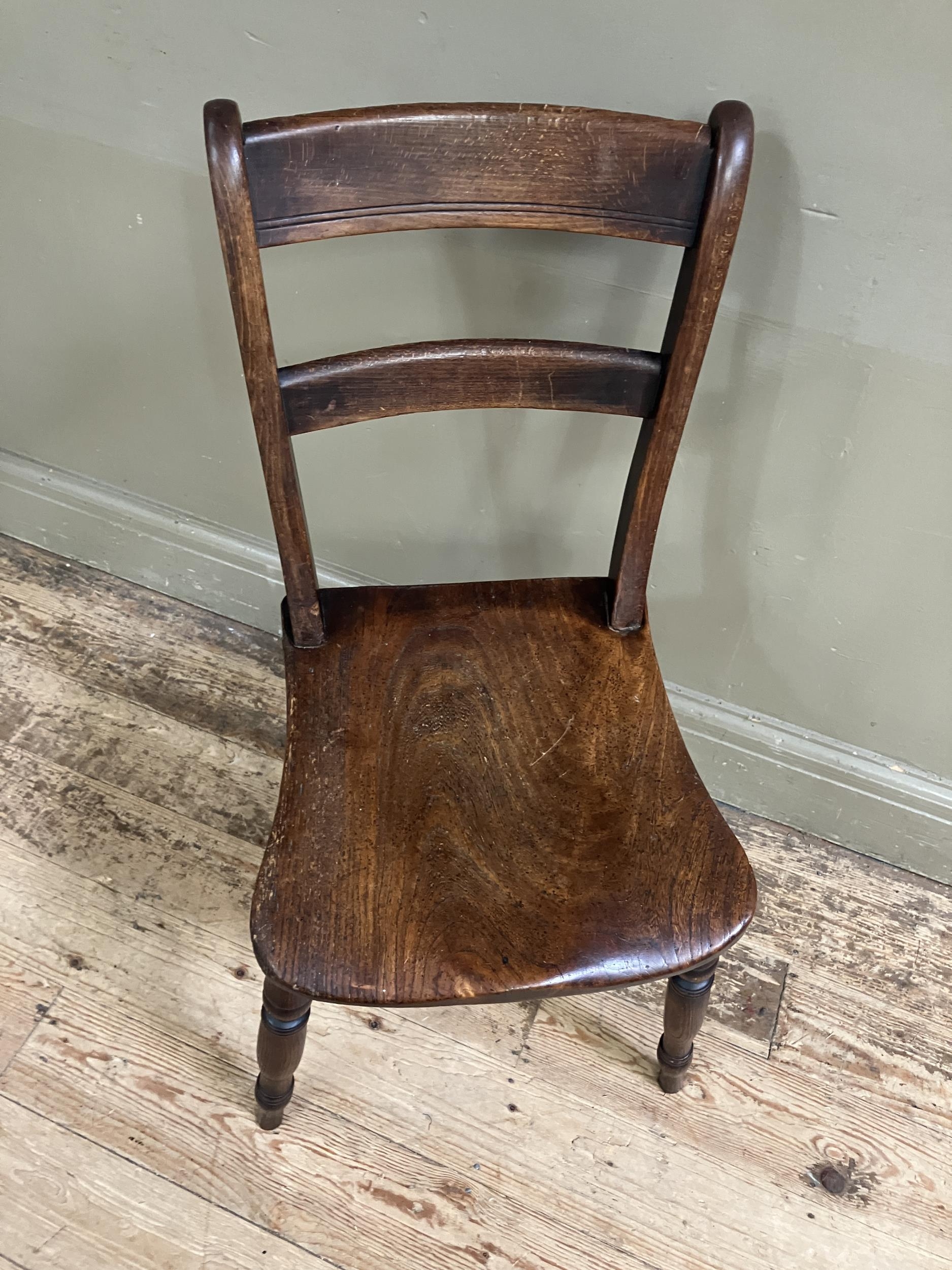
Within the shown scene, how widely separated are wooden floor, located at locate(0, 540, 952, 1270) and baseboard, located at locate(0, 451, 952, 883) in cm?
6

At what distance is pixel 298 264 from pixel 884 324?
2.02 feet

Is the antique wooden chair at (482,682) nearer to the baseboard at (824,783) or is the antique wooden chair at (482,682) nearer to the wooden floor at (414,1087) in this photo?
the wooden floor at (414,1087)

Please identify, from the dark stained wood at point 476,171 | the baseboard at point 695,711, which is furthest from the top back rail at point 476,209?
the baseboard at point 695,711

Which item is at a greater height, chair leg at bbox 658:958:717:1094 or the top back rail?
the top back rail

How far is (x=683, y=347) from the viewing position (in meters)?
0.82

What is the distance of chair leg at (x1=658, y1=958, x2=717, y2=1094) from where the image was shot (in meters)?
0.93

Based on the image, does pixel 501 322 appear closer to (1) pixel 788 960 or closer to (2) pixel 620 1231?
(1) pixel 788 960

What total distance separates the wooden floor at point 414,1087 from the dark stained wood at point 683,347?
557 millimetres

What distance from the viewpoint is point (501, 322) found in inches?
41.0

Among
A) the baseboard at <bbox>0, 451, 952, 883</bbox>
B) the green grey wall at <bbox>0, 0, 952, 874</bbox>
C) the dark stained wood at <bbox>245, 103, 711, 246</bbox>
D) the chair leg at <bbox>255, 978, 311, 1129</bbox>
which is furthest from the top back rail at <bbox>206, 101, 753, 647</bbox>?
the baseboard at <bbox>0, 451, 952, 883</bbox>

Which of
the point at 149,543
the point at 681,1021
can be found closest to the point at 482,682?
the point at 681,1021

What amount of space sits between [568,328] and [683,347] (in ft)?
0.74

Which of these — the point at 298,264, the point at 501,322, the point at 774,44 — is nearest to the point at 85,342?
the point at 298,264

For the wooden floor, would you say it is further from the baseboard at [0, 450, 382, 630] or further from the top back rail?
the top back rail
